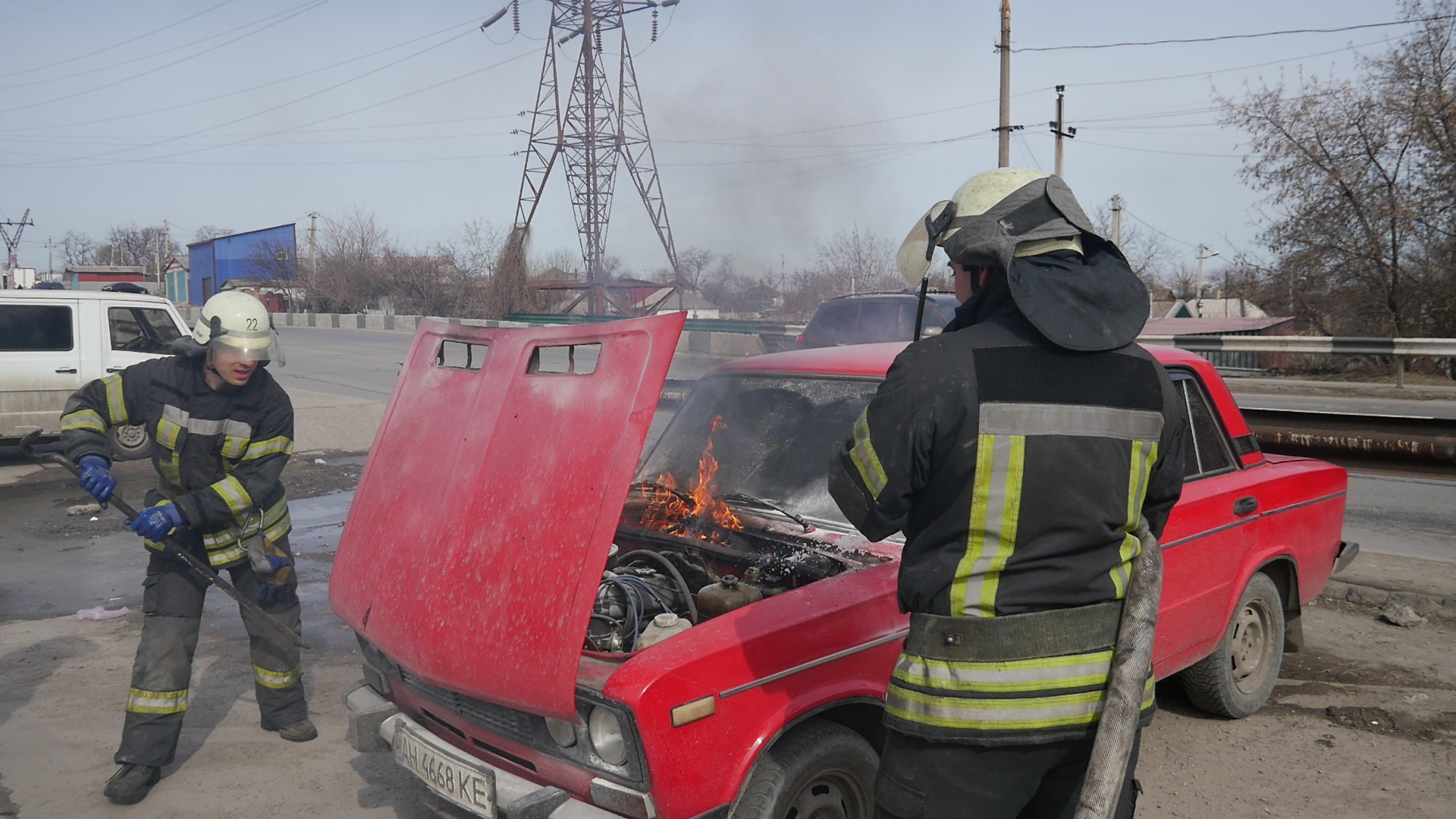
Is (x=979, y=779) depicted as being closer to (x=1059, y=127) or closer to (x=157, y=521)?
(x=157, y=521)

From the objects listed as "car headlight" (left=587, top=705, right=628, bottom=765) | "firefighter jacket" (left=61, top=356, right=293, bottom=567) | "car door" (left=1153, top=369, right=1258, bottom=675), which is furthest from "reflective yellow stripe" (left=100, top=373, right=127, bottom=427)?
"car door" (left=1153, top=369, right=1258, bottom=675)

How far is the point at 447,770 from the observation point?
8.64 ft

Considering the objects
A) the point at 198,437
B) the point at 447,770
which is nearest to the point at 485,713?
the point at 447,770

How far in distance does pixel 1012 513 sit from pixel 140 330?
40.2ft

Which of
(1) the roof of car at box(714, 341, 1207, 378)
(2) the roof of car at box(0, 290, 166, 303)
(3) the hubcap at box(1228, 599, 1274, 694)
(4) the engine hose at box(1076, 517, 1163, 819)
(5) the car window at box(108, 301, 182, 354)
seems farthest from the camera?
(5) the car window at box(108, 301, 182, 354)

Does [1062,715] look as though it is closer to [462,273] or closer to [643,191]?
[643,191]

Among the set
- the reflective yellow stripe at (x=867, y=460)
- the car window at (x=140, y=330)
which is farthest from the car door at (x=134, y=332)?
the reflective yellow stripe at (x=867, y=460)

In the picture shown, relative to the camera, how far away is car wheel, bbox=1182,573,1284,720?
387 centimetres

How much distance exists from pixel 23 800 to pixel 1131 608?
12.3ft

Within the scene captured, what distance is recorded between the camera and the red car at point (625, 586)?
91.8 inches

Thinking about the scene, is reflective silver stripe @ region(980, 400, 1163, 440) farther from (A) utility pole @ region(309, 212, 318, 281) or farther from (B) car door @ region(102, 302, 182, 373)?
(A) utility pole @ region(309, 212, 318, 281)

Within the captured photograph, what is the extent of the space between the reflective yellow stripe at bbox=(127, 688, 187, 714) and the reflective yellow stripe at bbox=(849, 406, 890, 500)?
2.95m

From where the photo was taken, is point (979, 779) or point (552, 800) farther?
point (552, 800)

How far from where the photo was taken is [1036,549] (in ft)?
6.04
